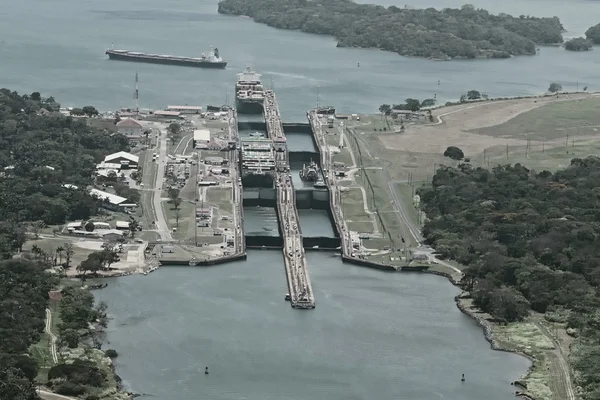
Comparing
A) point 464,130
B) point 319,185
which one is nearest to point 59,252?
point 319,185

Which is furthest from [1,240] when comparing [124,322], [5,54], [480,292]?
[5,54]

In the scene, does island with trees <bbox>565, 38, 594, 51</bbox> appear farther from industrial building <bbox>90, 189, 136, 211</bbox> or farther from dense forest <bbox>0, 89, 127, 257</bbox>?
industrial building <bbox>90, 189, 136, 211</bbox>

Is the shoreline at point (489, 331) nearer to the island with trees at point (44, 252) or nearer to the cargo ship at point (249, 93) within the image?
the island with trees at point (44, 252)

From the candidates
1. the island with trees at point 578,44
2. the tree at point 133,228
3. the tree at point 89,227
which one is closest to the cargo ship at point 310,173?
the tree at point 133,228

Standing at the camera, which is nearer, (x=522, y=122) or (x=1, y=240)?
(x=1, y=240)

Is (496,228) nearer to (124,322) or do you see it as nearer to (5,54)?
(124,322)

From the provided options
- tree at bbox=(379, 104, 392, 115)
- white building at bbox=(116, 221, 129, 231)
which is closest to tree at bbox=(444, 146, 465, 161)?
tree at bbox=(379, 104, 392, 115)
